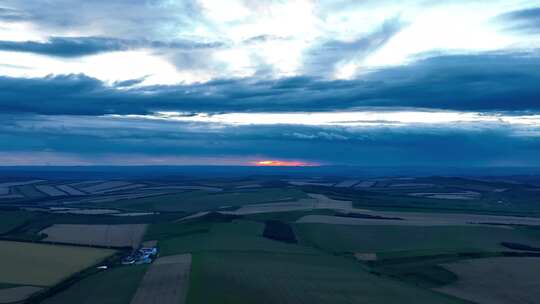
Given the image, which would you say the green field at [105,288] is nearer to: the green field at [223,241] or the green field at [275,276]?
the green field at [275,276]

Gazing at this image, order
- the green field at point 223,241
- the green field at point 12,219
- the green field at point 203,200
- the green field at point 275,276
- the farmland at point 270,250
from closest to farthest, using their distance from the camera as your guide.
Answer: the green field at point 275,276, the farmland at point 270,250, the green field at point 223,241, the green field at point 12,219, the green field at point 203,200

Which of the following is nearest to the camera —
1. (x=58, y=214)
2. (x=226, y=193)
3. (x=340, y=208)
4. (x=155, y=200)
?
(x=58, y=214)

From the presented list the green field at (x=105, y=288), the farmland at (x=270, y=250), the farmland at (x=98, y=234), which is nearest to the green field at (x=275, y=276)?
the farmland at (x=270, y=250)

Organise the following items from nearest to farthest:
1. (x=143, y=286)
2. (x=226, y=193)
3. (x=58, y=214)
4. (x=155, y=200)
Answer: (x=143, y=286) → (x=58, y=214) → (x=155, y=200) → (x=226, y=193)

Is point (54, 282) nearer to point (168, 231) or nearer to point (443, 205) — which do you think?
point (168, 231)

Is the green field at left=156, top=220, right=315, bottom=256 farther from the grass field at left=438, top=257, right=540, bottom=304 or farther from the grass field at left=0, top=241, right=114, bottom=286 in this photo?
the grass field at left=438, top=257, right=540, bottom=304

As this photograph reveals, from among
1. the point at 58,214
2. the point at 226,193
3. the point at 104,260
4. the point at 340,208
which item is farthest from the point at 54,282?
the point at 226,193
